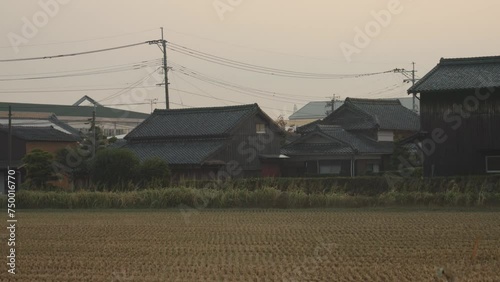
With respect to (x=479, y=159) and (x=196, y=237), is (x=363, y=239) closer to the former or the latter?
(x=196, y=237)

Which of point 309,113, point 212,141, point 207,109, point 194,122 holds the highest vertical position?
point 309,113

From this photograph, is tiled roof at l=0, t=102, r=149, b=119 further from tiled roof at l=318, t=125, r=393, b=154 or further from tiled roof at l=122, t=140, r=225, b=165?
tiled roof at l=318, t=125, r=393, b=154

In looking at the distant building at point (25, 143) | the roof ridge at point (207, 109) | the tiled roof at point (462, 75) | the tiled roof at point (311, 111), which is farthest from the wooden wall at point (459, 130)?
the tiled roof at point (311, 111)

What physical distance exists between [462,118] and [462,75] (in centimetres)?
207

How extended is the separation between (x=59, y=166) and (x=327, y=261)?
29.4m

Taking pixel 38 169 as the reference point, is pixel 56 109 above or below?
above

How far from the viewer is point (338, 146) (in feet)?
151

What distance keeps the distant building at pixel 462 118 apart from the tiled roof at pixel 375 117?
15.5 meters

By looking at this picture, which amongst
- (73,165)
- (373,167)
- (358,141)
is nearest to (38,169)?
(73,165)

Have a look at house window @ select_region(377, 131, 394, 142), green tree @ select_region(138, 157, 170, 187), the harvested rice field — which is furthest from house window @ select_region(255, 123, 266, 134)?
the harvested rice field

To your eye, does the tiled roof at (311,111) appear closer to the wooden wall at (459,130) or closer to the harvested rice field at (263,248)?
the wooden wall at (459,130)

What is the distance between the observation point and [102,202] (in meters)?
30.6

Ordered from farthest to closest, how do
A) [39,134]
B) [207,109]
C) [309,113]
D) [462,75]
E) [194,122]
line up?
[309,113]
[39,134]
[207,109]
[194,122]
[462,75]

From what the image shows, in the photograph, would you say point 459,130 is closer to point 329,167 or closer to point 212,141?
point 329,167
